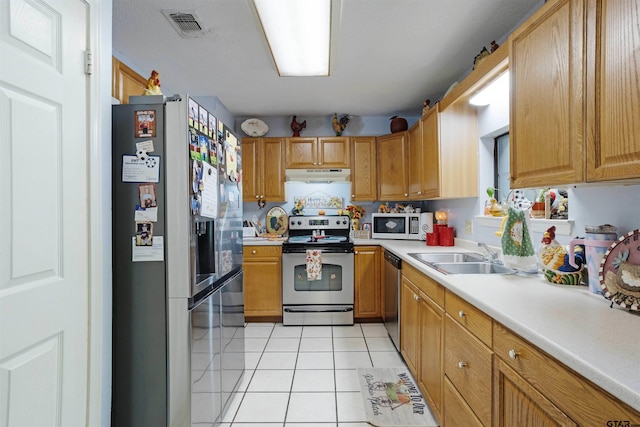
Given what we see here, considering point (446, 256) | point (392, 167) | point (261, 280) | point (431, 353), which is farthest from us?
point (392, 167)

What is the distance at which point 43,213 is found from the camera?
1065 millimetres

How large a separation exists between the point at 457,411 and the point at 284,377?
1287 millimetres

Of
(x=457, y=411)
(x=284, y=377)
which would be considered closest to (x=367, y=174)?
(x=284, y=377)

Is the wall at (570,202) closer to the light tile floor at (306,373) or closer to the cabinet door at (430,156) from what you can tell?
the cabinet door at (430,156)

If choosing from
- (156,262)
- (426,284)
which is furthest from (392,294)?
(156,262)

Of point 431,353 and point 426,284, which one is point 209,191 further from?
point 431,353

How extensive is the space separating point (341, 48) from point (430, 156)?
124 cm

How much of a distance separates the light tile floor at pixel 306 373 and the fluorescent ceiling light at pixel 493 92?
7.08 feet

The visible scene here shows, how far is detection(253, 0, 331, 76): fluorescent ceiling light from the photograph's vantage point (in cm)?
163

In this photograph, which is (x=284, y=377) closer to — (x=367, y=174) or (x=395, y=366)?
(x=395, y=366)

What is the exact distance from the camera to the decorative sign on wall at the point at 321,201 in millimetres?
4047

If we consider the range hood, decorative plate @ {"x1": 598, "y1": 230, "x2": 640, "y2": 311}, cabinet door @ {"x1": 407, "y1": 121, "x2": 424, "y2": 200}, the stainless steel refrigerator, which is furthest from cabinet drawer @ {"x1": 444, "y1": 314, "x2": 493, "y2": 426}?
the range hood

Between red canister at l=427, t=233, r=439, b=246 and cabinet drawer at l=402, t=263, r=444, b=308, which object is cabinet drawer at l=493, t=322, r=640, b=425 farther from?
red canister at l=427, t=233, r=439, b=246

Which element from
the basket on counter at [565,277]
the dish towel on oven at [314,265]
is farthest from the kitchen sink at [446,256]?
the dish towel on oven at [314,265]
